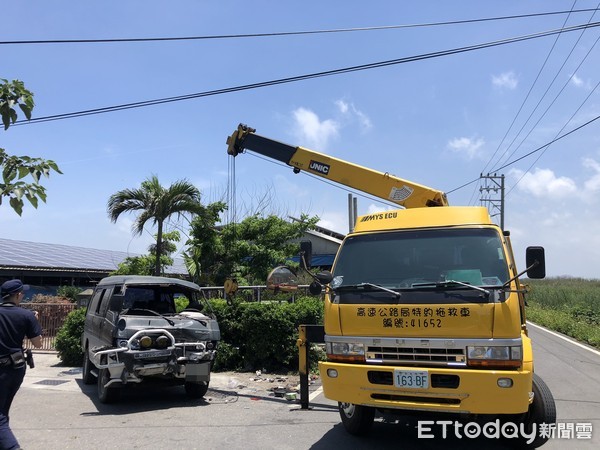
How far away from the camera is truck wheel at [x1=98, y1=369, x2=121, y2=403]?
25.7 feet

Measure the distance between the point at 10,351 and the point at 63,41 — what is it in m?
8.07

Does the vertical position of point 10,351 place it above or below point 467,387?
above

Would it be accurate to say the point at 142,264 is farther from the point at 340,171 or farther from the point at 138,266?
the point at 340,171

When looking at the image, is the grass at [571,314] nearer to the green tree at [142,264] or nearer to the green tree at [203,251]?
the green tree at [203,251]

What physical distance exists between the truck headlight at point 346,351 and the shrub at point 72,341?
8.45 m

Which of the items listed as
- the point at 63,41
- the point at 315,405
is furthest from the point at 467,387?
the point at 63,41

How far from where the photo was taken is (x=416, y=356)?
518cm

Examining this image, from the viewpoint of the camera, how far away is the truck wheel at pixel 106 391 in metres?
7.84

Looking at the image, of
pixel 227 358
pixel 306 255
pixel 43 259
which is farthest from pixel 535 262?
pixel 43 259

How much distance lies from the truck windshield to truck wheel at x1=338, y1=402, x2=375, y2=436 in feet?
5.19

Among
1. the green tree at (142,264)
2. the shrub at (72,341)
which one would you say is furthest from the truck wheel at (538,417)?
the green tree at (142,264)

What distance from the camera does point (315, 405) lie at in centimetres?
809

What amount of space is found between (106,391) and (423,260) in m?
5.41

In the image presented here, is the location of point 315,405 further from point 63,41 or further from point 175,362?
point 63,41
